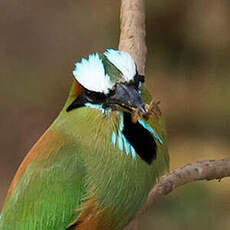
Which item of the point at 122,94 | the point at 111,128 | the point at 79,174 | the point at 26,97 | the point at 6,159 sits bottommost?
the point at 6,159

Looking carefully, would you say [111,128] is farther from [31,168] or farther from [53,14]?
[53,14]

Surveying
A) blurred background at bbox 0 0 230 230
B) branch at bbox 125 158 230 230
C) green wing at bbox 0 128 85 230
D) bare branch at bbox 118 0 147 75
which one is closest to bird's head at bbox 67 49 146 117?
green wing at bbox 0 128 85 230

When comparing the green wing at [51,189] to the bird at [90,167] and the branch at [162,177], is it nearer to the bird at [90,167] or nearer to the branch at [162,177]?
Answer: the bird at [90,167]

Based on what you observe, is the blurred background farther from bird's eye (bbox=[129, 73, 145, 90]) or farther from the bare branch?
bird's eye (bbox=[129, 73, 145, 90])

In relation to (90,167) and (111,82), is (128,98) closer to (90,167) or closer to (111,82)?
(111,82)

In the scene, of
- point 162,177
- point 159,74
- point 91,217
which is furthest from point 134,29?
point 159,74

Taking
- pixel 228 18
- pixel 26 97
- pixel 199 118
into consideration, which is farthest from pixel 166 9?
pixel 26 97
